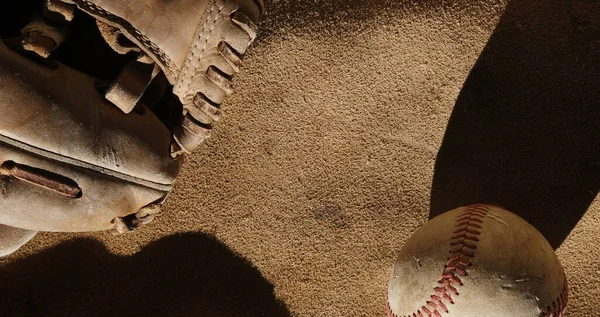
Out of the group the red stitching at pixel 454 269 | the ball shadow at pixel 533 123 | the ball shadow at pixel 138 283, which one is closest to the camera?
the red stitching at pixel 454 269

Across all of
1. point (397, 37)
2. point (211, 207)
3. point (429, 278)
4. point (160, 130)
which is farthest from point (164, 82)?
point (429, 278)

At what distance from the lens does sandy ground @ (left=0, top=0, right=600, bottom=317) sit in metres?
1.66

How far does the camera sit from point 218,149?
1.74 metres

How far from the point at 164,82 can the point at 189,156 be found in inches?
10.6

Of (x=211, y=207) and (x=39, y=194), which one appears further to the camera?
(x=211, y=207)

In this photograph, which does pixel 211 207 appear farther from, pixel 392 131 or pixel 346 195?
pixel 392 131

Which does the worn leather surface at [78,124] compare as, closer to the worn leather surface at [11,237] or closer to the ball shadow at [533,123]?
the worn leather surface at [11,237]

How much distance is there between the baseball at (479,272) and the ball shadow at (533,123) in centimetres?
24

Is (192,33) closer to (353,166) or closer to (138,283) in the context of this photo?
(353,166)

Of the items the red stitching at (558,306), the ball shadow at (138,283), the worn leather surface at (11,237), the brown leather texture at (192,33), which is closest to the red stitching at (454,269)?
the red stitching at (558,306)

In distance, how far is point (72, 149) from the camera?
1.35 meters

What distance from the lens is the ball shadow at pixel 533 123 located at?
1652 millimetres

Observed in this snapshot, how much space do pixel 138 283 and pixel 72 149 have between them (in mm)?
616

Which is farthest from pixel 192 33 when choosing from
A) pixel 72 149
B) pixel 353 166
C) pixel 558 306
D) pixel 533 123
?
pixel 558 306
